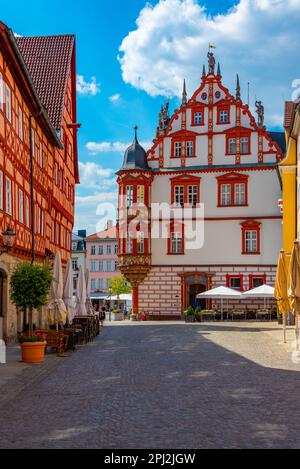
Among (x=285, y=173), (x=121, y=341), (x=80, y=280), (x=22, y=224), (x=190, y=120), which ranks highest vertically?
(x=190, y=120)

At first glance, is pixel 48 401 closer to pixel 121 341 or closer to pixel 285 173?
pixel 121 341

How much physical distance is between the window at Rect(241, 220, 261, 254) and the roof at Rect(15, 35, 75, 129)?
16.5 metres

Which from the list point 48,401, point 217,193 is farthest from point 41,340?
point 217,193

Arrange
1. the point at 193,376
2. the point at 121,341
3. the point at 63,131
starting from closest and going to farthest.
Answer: the point at 193,376, the point at 121,341, the point at 63,131

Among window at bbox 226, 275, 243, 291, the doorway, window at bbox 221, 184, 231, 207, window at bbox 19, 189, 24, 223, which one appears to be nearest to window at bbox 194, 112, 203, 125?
window at bbox 221, 184, 231, 207

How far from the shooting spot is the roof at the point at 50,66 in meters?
35.4

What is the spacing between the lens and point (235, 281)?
46000mm

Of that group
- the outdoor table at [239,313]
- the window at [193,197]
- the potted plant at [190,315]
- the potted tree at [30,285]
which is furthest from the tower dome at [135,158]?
the potted tree at [30,285]

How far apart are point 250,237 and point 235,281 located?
3.21m

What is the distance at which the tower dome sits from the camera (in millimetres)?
46650

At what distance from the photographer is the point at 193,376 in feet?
46.6

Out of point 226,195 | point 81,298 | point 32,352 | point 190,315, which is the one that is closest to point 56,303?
point 32,352

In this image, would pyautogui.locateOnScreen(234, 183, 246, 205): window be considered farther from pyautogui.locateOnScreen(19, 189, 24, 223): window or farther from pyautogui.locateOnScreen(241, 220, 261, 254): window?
pyautogui.locateOnScreen(19, 189, 24, 223): window
